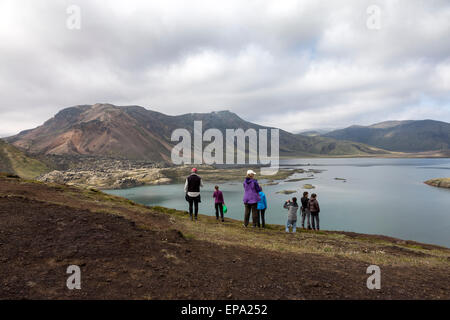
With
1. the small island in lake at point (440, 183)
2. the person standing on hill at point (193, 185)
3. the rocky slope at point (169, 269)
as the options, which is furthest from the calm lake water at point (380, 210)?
the rocky slope at point (169, 269)

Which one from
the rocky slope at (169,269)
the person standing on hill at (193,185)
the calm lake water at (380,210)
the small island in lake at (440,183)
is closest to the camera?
the rocky slope at (169,269)

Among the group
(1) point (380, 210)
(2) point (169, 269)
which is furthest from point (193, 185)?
(1) point (380, 210)

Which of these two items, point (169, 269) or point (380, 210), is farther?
point (380, 210)

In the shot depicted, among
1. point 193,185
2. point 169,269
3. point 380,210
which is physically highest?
point 193,185

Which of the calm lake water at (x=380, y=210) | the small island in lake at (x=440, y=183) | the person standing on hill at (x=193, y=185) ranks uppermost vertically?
the person standing on hill at (x=193, y=185)

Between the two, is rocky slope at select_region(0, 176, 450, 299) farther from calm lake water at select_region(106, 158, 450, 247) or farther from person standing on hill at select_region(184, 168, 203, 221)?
calm lake water at select_region(106, 158, 450, 247)

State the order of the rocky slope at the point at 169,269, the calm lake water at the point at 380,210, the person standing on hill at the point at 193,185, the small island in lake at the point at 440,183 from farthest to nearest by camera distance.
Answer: the small island in lake at the point at 440,183 < the calm lake water at the point at 380,210 < the person standing on hill at the point at 193,185 < the rocky slope at the point at 169,269

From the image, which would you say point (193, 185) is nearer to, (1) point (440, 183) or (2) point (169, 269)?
(2) point (169, 269)

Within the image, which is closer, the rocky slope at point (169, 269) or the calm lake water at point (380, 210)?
the rocky slope at point (169, 269)

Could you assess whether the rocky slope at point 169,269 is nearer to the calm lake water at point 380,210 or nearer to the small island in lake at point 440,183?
the calm lake water at point 380,210

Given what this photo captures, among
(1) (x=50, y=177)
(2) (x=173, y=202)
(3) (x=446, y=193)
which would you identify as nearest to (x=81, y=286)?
(2) (x=173, y=202)

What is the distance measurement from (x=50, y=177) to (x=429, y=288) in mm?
209548
